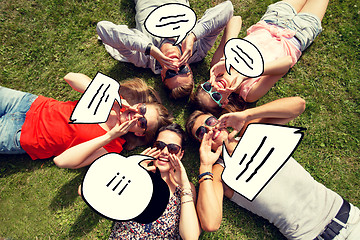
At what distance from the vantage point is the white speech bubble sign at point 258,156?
2.37 metres

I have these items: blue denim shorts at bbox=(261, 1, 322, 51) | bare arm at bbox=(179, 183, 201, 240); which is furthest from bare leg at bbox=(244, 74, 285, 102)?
bare arm at bbox=(179, 183, 201, 240)

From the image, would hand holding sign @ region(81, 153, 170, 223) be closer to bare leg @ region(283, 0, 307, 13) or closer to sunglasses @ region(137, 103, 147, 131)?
sunglasses @ region(137, 103, 147, 131)

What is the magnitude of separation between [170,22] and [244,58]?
1273mm

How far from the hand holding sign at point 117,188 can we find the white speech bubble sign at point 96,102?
549mm

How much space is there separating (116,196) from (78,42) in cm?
324

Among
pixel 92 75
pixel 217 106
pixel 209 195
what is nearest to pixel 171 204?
pixel 209 195

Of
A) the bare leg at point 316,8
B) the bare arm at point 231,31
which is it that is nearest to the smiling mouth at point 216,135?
the bare arm at point 231,31

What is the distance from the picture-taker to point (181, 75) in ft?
11.6

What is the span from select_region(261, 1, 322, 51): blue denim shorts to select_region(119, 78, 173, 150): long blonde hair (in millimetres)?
2437

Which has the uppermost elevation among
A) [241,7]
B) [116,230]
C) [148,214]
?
[241,7]

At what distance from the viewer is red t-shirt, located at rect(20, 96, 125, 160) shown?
3.31 metres

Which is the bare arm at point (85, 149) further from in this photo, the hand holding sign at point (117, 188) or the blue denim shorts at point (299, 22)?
the blue denim shorts at point (299, 22)

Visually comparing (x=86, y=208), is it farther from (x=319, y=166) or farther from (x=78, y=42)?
(x=319, y=166)

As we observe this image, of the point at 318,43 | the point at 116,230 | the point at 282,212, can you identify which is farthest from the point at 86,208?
the point at 318,43
